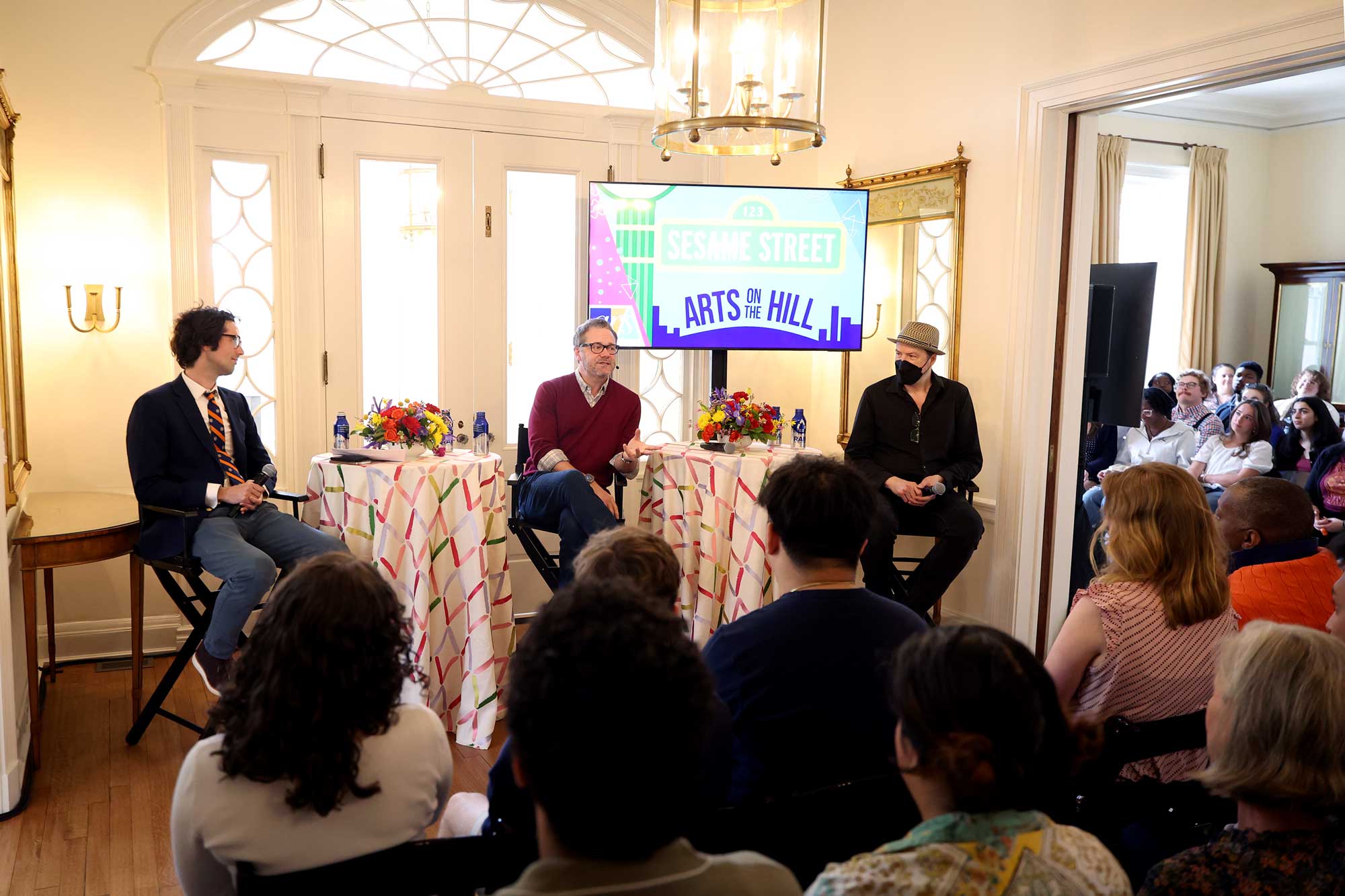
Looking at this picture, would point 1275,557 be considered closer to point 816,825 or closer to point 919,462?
point 816,825

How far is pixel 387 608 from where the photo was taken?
59.1 inches

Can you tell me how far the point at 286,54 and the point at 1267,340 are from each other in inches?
312

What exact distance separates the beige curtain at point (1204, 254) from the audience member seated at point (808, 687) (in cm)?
758

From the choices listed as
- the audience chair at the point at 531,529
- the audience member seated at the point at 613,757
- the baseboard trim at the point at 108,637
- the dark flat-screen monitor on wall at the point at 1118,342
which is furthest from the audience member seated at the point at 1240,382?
the audience member seated at the point at 613,757

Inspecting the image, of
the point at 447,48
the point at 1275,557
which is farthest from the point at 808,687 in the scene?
the point at 447,48

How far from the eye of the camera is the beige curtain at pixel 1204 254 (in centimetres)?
819

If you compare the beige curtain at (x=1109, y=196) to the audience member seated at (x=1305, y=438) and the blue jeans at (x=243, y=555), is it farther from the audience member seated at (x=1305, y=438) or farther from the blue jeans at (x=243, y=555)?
the blue jeans at (x=243, y=555)

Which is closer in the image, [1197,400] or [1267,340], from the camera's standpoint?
[1197,400]

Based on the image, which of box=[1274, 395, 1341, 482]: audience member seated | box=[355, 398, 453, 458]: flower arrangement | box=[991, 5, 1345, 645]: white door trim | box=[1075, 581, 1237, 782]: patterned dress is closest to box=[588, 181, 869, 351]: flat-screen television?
box=[991, 5, 1345, 645]: white door trim

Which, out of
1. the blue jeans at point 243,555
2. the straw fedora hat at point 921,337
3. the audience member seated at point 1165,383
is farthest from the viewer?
the audience member seated at point 1165,383

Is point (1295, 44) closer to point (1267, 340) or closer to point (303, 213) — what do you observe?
point (303, 213)

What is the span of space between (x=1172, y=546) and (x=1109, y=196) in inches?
254

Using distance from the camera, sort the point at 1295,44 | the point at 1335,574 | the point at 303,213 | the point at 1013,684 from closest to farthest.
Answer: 1. the point at 1013,684
2. the point at 1335,574
3. the point at 1295,44
4. the point at 303,213

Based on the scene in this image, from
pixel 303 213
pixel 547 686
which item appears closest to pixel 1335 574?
pixel 547 686
